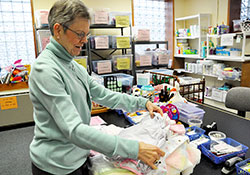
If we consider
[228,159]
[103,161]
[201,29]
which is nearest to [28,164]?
[103,161]

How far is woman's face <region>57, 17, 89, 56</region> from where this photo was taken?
0.81 metres

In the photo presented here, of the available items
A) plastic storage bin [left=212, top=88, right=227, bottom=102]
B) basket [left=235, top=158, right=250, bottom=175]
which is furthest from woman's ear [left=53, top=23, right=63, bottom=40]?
plastic storage bin [left=212, top=88, right=227, bottom=102]

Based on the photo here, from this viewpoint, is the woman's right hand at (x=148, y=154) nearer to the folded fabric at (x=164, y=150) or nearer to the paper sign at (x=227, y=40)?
the folded fabric at (x=164, y=150)

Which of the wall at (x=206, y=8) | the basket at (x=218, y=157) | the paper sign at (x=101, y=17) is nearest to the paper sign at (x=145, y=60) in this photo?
the paper sign at (x=101, y=17)

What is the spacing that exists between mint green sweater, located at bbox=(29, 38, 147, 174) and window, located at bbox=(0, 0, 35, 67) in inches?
115

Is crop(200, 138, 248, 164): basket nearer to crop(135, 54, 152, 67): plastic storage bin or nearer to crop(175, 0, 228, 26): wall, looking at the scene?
crop(135, 54, 152, 67): plastic storage bin

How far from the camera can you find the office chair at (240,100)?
6.08 feet

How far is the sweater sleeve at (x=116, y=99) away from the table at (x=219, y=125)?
1.20 feet

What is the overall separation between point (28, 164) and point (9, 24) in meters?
2.37

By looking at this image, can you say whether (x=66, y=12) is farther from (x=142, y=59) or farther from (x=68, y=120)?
(x=142, y=59)

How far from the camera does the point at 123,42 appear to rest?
3.29 m

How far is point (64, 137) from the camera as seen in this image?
79 cm

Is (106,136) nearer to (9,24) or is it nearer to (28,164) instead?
(28,164)

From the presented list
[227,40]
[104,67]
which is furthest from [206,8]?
[104,67]
